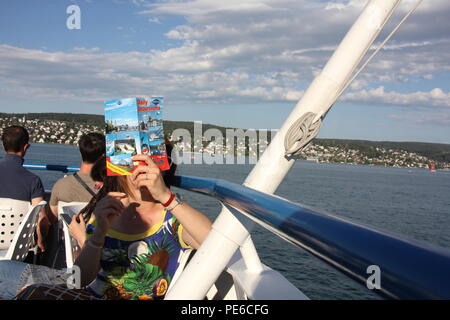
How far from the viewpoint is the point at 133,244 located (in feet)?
7.07

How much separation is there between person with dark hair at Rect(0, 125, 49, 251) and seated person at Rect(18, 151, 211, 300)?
184 centimetres

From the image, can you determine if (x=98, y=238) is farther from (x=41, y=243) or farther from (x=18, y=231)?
(x=41, y=243)

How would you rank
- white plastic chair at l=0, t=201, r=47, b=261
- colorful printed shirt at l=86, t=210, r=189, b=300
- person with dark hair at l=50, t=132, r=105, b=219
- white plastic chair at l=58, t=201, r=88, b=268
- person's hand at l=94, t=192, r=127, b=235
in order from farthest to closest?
person with dark hair at l=50, t=132, r=105, b=219 < white plastic chair at l=0, t=201, r=47, b=261 < white plastic chair at l=58, t=201, r=88, b=268 < colorful printed shirt at l=86, t=210, r=189, b=300 < person's hand at l=94, t=192, r=127, b=235

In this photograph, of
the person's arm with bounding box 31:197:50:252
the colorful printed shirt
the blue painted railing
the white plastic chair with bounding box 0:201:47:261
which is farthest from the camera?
the person's arm with bounding box 31:197:50:252

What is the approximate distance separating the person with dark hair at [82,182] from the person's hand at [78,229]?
56.9 inches

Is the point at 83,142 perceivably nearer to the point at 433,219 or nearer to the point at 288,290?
the point at 288,290

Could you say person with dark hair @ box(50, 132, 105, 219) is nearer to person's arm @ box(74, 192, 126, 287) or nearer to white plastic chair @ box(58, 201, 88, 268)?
white plastic chair @ box(58, 201, 88, 268)

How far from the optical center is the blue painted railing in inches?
21.9

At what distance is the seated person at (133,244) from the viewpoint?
2.01m

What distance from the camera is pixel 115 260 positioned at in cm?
216

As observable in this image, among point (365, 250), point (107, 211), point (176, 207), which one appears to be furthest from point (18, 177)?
point (365, 250)

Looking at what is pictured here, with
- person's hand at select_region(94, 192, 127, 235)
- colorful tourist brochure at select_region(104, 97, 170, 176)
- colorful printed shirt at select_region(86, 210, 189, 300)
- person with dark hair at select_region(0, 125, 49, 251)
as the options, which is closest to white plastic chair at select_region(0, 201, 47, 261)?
person with dark hair at select_region(0, 125, 49, 251)
